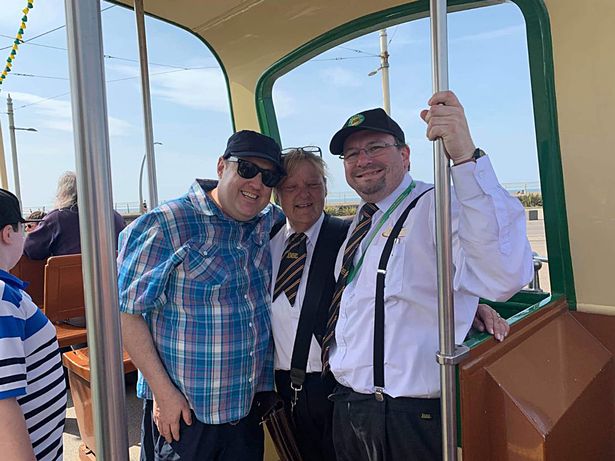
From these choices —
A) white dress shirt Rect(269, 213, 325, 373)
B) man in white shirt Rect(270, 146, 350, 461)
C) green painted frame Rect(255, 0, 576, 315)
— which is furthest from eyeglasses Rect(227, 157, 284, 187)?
green painted frame Rect(255, 0, 576, 315)

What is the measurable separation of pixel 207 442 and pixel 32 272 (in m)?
3.63

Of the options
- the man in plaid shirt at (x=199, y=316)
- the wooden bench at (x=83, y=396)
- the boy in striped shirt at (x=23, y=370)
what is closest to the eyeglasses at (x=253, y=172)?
the man in plaid shirt at (x=199, y=316)

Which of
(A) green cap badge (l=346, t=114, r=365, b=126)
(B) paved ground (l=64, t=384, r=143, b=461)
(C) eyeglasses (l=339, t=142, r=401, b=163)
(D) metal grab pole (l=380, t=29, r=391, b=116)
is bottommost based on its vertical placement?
(B) paved ground (l=64, t=384, r=143, b=461)

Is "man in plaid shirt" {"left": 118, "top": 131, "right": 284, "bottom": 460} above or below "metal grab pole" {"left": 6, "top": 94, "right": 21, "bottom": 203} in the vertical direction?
below

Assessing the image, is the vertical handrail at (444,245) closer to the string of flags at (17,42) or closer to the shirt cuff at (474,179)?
the shirt cuff at (474,179)

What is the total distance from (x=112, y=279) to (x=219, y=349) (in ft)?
2.77

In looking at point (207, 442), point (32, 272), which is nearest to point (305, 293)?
point (207, 442)

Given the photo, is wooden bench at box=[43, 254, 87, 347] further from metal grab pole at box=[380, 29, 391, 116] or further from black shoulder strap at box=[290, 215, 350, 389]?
metal grab pole at box=[380, 29, 391, 116]

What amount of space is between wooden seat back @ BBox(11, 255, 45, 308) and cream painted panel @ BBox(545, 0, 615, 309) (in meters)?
4.26

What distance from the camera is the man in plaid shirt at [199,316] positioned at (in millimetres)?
1603

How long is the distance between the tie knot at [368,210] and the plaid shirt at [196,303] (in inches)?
17.9

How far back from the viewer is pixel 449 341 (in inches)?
45.5

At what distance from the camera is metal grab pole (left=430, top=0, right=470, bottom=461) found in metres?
1.09

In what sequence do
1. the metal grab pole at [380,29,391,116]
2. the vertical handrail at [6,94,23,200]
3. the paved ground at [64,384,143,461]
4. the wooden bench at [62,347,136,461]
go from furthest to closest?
the vertical handrail at [6,94,23,200], the paved ground at [64,384,143,461], the wooden bench at [62,347,136,461], the metal grab pole at [380,29,391,116]
